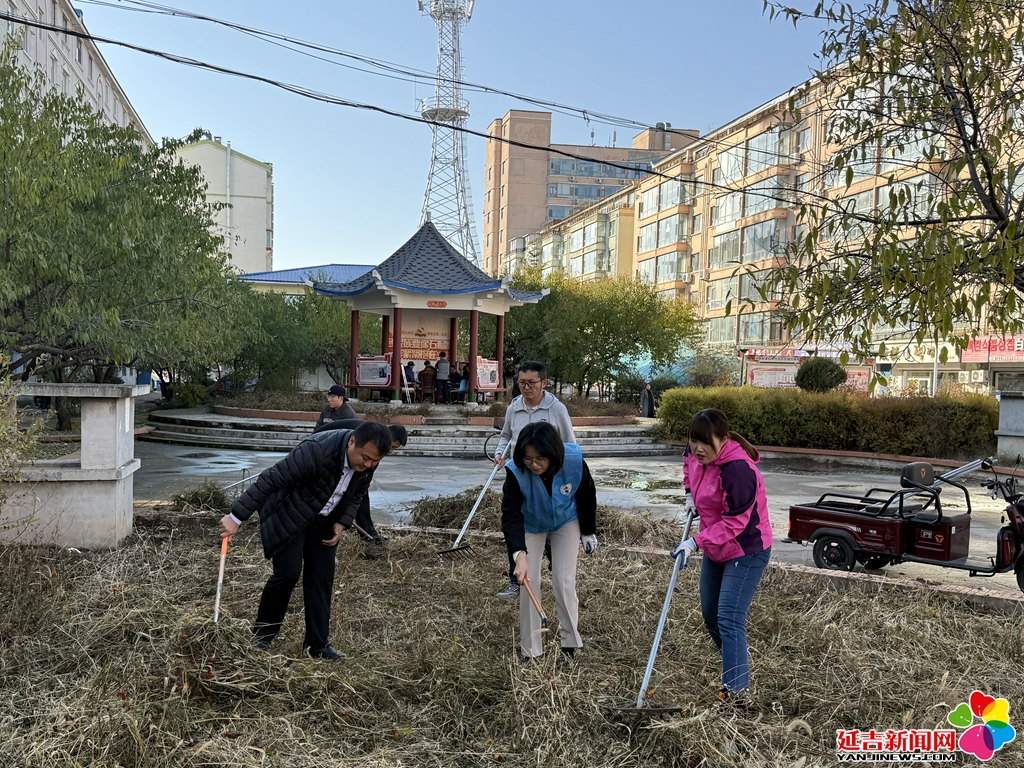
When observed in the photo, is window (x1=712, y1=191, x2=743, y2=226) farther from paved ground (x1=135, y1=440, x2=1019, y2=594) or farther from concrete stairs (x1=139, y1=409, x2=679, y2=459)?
paved ground (x1=135, y1=440, x2=1019, y2=594)

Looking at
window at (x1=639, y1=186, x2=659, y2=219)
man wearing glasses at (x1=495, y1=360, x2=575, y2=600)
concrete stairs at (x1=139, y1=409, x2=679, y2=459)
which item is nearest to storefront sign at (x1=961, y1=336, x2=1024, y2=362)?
concrete stairs at (x1=139, y1=409, x2=679, y2=459)

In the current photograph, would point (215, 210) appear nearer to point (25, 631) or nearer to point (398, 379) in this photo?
point (398, 379)

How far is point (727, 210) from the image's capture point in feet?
168

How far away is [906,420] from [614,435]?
253 inches

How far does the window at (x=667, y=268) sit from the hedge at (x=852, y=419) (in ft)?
127

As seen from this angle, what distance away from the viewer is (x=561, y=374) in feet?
101

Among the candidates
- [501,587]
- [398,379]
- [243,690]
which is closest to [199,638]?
[243,690]

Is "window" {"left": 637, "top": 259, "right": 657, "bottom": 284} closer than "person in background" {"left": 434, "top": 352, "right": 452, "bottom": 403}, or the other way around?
"person in background" {"left": 434, "top": 352, "right": 452, "bottom": 403}

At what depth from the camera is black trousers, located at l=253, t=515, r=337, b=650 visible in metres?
4.46

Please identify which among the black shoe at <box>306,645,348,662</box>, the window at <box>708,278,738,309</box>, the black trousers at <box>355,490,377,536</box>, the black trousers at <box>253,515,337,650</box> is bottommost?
the black shoe at <box>306,645,348,662</box>

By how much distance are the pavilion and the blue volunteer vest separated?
19.8 metres

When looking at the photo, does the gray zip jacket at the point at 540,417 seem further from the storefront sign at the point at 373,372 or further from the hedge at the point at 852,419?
the storefront sign at the point at 373,372

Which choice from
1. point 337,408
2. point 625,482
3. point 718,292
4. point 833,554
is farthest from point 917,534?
point 718,292

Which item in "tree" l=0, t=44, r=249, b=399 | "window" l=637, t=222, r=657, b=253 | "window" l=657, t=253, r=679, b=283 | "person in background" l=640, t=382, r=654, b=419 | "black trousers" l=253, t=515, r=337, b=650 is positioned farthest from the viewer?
"window" l=637, t=222, r=657, b=253
